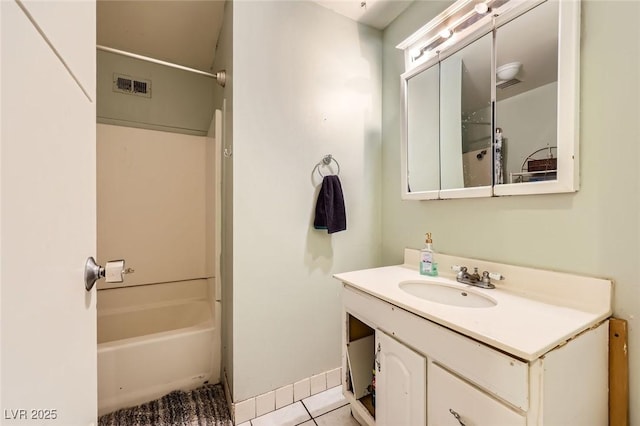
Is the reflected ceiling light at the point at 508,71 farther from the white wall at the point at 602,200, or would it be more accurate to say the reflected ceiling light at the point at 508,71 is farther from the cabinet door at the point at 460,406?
the cabinet door at the point at 460,406

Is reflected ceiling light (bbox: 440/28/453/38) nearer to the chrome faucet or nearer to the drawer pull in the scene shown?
the chrome faucet

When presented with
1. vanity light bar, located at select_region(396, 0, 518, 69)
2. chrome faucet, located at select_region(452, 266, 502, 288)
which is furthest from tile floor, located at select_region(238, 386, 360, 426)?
vanity light bar, located at select_region(396, 0, 518, 69)

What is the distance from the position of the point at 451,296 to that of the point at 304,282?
81 centimetres

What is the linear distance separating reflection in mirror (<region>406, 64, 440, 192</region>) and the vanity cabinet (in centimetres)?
78

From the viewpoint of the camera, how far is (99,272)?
64cm

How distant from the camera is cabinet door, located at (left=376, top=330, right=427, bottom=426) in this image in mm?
917

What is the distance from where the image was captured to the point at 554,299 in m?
0.96

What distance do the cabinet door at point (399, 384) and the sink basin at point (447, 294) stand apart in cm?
30

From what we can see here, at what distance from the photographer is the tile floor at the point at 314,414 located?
1412 millimetres

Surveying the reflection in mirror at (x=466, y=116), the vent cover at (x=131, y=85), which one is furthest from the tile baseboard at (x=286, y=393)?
the vent cover at (x=131, y=85)

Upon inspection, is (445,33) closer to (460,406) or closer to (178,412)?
(460,406)

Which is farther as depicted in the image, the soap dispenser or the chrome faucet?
the soap dispenser

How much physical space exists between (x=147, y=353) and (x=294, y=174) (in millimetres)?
1383
